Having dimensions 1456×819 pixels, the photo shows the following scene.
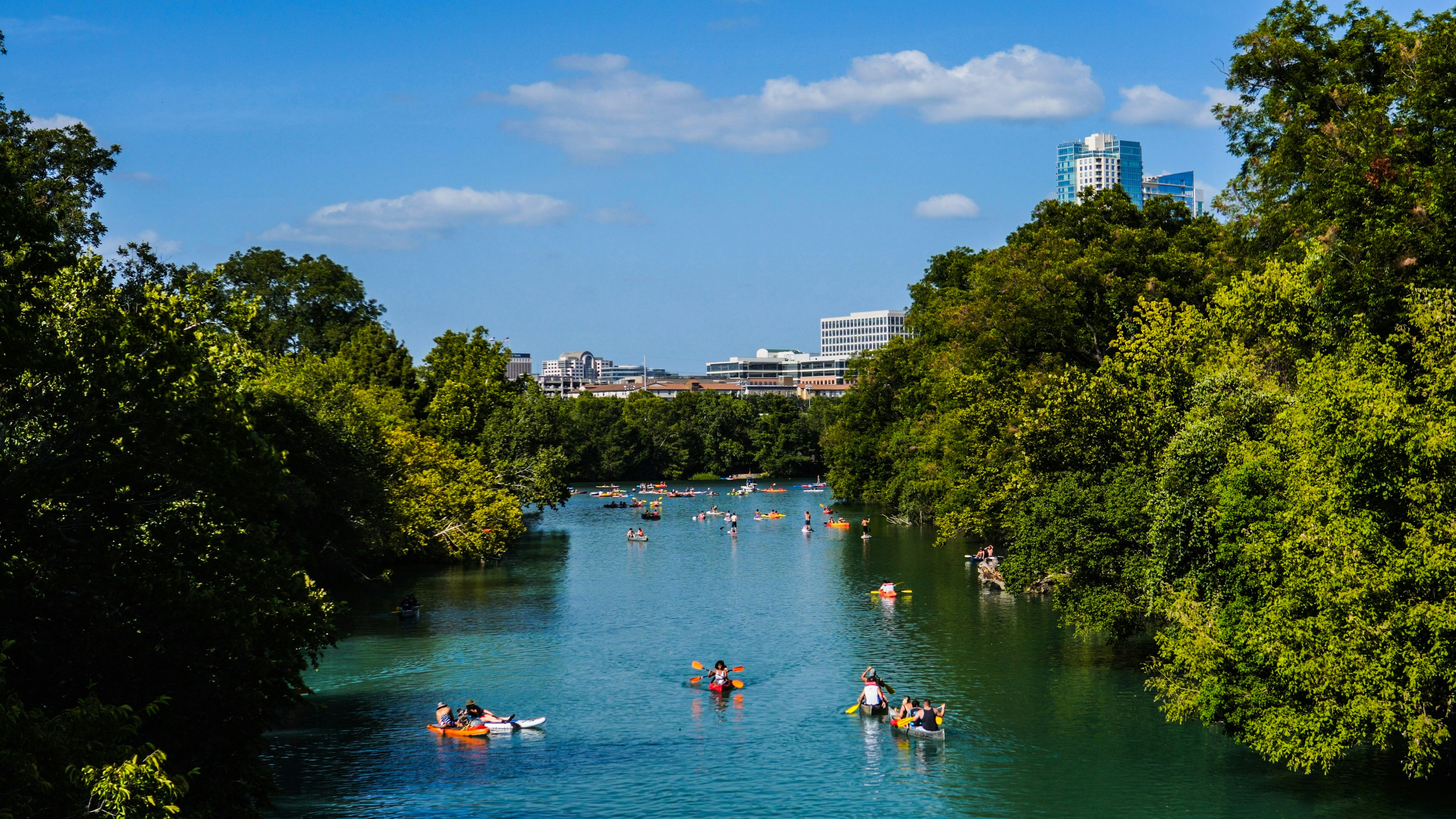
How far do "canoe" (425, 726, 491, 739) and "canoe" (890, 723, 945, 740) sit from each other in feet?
35.2

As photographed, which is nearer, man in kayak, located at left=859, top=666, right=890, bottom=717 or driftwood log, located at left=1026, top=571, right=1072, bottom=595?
man in kayak, located at left=859, top=666, right=890, bottom=717

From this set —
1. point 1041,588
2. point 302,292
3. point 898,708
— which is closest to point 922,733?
point 898,708

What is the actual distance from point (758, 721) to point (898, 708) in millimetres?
3914

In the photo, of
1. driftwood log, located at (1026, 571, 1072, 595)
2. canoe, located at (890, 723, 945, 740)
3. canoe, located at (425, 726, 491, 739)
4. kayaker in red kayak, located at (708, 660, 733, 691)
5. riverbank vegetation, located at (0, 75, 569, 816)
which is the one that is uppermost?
riverbank vegetation, located at (0, 75, 569, 816)

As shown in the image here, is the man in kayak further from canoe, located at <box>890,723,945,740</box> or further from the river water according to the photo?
canoe, located at <box>890,723,945,740</box>

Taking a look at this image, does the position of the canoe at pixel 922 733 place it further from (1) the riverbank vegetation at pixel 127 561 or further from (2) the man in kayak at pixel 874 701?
(1) the riverbank vegetation at pixel 127 561

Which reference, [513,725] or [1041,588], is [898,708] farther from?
[1041,588]

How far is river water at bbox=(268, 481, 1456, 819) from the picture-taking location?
1013 inches

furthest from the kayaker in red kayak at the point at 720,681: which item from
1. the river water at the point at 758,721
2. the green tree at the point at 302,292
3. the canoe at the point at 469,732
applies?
the green tree at the point at 302,292

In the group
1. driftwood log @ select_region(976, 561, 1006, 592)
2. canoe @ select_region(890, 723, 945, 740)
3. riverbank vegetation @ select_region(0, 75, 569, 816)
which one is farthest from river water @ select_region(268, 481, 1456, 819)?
riverbank vegetation @ select_region(0, 75, 569, 816)

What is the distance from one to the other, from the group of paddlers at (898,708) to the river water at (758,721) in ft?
1.60

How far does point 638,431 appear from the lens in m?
148

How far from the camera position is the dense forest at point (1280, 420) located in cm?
2203

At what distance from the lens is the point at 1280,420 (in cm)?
2631
